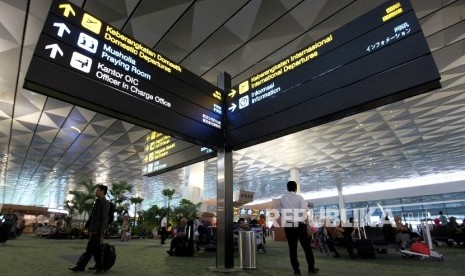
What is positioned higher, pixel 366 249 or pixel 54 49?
pixel 54 49

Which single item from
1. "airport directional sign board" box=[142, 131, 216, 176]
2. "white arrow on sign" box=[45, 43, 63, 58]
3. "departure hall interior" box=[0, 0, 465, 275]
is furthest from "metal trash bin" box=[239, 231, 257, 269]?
"white arrow on sign" box=[45, 43, 63, 58]

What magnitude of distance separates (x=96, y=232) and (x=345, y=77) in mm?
5191

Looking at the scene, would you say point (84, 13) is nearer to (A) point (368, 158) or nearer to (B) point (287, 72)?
(B) point (287, 72)

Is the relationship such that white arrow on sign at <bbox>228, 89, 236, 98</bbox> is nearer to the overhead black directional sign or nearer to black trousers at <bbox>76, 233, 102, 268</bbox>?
the overhead black directional sign

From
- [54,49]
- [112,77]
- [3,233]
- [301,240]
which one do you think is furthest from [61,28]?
[3,233]

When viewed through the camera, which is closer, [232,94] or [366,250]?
[232,94]

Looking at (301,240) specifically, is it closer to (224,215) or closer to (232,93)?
(224,215)

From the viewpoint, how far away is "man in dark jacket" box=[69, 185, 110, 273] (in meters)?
5.25

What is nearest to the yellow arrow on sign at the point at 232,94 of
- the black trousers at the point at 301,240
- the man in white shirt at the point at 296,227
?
the man in white shirt at the point at 296,227

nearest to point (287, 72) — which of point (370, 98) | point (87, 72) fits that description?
point (370, 98)

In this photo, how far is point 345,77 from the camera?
4152mm

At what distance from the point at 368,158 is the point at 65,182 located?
28.4 metres

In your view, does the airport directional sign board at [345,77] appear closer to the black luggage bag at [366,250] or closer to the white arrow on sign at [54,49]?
the white arrow on sign at [54,49]

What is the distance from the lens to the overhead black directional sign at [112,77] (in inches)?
134
